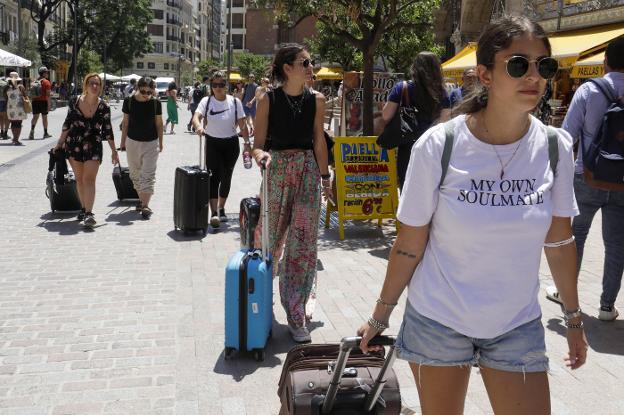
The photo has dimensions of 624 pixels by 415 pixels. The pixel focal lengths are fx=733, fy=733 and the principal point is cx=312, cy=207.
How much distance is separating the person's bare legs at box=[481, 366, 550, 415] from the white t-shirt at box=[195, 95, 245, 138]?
6649 mm

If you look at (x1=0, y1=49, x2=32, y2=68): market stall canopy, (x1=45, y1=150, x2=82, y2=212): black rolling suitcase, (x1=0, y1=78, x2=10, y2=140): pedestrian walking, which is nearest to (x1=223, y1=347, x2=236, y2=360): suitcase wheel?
(x1=45, y1=150, x2=82, y2=212): black rolling suitcase

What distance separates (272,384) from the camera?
13.5ft

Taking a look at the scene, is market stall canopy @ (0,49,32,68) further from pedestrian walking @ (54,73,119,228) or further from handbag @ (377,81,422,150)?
handbag @ (377,81,422,150)

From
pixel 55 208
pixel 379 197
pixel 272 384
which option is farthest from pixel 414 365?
pixel 55 208

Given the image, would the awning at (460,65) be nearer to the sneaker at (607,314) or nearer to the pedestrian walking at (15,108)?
the pedestrian walking at (15,108)

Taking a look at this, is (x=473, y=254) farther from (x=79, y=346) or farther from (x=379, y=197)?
(x=379, y=197)

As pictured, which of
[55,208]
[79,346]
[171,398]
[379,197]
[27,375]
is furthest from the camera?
[55,208]

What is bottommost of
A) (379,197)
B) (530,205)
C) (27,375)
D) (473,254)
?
(27,375)

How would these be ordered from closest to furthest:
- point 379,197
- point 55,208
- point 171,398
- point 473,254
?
point 473,254 < point 171,398 < point 379,197 < point 55,208

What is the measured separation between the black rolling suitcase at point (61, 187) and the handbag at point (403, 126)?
4487 millimetres

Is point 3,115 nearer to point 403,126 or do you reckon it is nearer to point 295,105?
point 403,126

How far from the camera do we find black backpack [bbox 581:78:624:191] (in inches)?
187

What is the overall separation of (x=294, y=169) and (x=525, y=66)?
2.69 meters

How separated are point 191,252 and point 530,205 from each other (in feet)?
18.1
